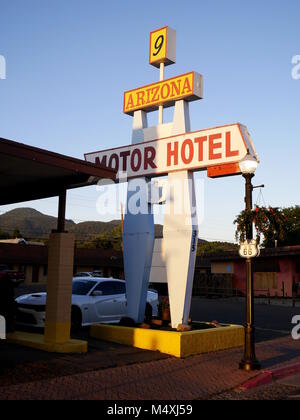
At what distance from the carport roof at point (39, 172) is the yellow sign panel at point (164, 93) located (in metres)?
3.78

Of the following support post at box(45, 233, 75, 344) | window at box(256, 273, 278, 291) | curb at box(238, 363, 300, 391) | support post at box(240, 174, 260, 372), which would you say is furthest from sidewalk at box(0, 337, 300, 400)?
window at box(256, 273, 278, 291)

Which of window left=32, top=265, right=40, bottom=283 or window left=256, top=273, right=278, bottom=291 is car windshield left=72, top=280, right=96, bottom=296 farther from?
window left=32, top=265, right=40, bottom=283

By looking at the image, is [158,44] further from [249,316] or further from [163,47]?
[249,316]

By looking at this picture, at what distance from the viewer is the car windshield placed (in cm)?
1430

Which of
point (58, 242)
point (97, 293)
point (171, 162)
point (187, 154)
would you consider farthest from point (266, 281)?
point (58, 242)

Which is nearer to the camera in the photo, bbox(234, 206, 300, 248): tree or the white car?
bbox(234, 206, 300, 248): tree

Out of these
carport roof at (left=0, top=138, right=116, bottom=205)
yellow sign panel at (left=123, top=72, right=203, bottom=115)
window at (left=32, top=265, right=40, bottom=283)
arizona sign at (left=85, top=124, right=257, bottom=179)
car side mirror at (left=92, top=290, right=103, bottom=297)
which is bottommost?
car side mirror at (left=92, top=290, right=103, bottom=297)

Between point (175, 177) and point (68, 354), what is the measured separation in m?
5.51

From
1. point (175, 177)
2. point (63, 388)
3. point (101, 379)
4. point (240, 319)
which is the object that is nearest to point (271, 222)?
point (175, 177)

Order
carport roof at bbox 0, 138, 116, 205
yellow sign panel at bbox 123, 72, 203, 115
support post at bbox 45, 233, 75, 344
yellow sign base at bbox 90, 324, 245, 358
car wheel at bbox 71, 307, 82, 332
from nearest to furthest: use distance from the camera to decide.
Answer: carport roof at bbox 0, 138, 116, 205
support post at bbox 45, 233, 75, 344
yellow sign base at bbox 90, 324, 245, 358
yellow sign panel at bbox 123, 72, 203, 115
car wheel at bbox 71, 307, 82, 332

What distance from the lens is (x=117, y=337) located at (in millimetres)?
12523

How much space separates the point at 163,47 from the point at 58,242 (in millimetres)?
6781

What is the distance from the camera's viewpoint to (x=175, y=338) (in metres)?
11.2

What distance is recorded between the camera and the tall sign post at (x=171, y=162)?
40.6 ft
